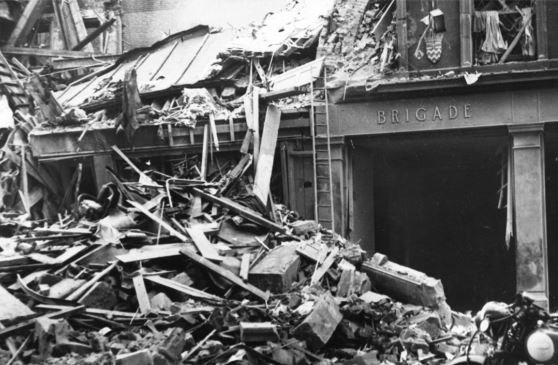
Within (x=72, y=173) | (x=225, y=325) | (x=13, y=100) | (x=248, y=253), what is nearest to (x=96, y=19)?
(x=13, y=100)

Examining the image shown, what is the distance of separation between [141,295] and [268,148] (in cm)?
591

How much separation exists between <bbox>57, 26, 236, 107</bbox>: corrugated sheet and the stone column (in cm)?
747

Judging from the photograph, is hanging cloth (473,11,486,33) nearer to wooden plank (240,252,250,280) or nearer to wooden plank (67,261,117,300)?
wooden plank (240,252,250,280)

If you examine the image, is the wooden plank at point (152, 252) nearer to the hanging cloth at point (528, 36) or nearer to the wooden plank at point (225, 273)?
the wooden plank at point (225, 273)

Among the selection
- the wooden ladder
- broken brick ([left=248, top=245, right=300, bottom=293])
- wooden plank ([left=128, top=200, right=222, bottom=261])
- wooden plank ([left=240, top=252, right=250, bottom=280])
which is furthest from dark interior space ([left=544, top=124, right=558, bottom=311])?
wooden plank ([left=128, top=200, right=222, bottom=261])

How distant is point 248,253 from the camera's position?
36.6 ft

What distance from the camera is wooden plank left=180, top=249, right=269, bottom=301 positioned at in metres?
10.0

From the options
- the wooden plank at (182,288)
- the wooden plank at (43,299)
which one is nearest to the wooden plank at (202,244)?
the wooden plank at (182,288)

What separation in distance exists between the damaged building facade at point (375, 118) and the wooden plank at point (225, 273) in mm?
4412

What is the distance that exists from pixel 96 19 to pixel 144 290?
60.2ft

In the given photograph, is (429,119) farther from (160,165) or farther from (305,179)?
(160,165)

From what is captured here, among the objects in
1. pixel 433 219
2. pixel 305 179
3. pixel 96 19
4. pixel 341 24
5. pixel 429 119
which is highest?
pixel 96 19

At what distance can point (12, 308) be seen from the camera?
361 inches

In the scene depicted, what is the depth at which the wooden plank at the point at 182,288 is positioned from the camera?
9.88 metres
